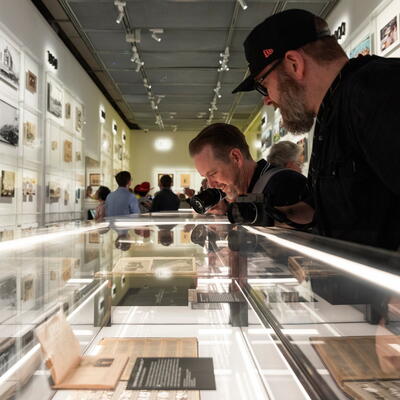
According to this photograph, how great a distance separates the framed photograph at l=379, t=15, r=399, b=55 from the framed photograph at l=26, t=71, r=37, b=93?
396cm

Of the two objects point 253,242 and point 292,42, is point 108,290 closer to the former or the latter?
point 253,242

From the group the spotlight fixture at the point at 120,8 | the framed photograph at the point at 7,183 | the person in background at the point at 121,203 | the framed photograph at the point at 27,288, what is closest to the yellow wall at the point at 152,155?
the spotlight fixture at the point at 120,8

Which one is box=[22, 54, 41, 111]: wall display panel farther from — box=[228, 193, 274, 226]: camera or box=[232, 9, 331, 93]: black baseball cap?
box=[228, 193, 274, 226]: camera

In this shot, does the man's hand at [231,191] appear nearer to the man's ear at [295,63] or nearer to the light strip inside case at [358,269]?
the man's ear at [295,63]

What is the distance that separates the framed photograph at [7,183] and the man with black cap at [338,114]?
12.0 feet

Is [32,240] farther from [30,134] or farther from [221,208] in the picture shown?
[30,134]

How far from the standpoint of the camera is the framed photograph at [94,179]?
8420 mm

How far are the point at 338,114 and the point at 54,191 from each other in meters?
5.51

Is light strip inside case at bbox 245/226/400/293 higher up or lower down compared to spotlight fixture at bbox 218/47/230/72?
lower down

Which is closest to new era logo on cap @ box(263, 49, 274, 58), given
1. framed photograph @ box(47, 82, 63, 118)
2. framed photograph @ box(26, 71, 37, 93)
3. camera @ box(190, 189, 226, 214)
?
camera @ box(190, 189, 226, 214)

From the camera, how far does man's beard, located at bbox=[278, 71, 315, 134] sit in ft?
4.43

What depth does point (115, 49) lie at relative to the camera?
695cm

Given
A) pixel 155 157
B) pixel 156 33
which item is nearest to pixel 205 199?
pixel 156 33

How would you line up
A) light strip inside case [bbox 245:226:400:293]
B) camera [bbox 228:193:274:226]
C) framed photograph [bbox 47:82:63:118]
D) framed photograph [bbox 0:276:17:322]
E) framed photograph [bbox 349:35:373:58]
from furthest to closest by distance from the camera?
framed photograph [bbox 47:82:63:118], framed photograph [bbox 349:35:373:58], camera [bbox 228:193:274:226], framed photograph [bbox 0:276:17:322], light strip inside case [bbox 245:226:400:293]
